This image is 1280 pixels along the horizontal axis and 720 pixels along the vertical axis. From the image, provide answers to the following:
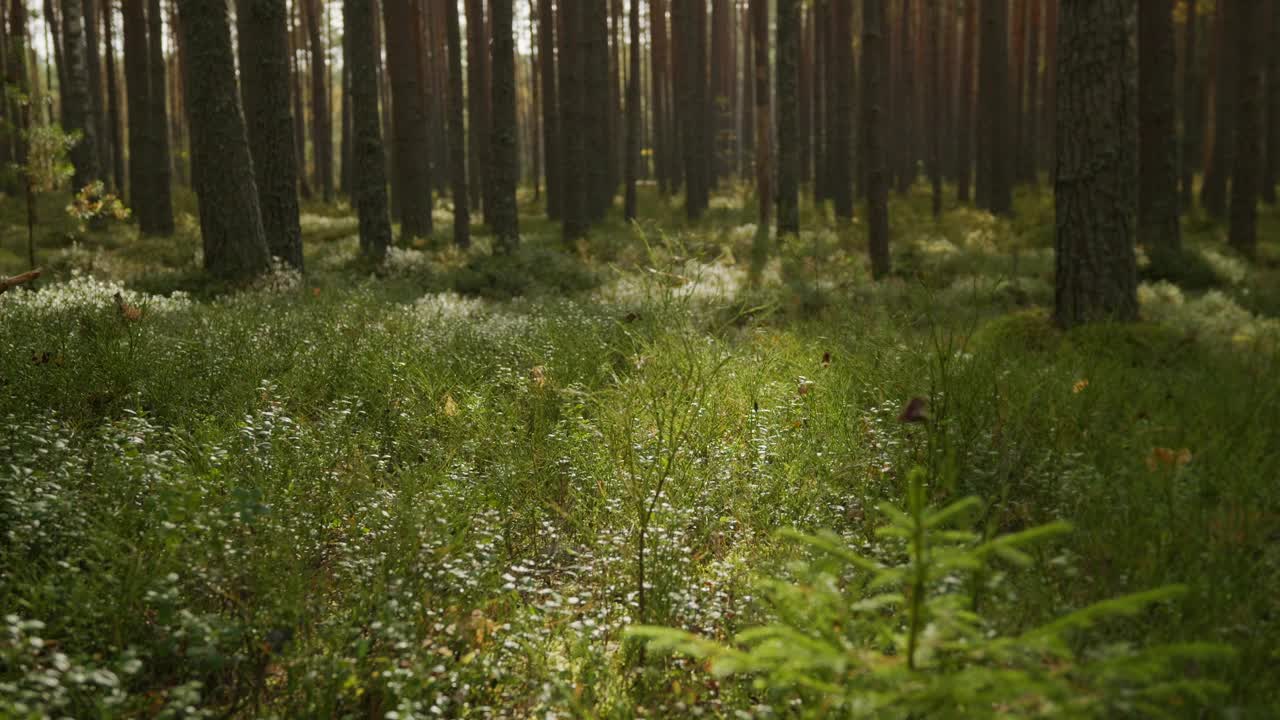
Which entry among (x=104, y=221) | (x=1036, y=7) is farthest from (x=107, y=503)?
(x=1036, y=7)

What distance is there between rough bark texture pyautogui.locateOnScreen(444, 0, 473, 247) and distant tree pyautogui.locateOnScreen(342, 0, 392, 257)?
1.48m

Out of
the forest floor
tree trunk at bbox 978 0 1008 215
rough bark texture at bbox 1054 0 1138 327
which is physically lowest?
the forest floor

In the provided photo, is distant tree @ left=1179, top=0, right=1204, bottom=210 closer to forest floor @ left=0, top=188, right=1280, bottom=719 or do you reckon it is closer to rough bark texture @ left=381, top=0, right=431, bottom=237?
forest floor @ left=0, top=188, right=1280, bottom=719

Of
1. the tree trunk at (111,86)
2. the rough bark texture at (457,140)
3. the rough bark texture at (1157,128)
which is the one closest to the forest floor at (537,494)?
Result: the rough bark texture at (1157,128)

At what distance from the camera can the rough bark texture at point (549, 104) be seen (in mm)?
22266

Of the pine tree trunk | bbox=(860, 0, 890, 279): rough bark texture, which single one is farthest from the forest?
the pine tree trunk

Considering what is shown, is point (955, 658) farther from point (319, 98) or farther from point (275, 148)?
point (319, 98)

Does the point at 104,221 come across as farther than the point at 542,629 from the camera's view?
Yes

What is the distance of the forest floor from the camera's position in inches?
104

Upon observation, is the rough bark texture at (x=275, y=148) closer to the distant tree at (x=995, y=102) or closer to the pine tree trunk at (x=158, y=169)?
the pine tree trunk at (x=158, y=169)

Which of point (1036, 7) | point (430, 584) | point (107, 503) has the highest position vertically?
point (1036, 7)

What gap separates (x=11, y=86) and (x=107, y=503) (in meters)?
10.1

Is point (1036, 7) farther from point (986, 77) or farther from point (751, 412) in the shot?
point (751, 412)

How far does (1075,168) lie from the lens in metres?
6.88
